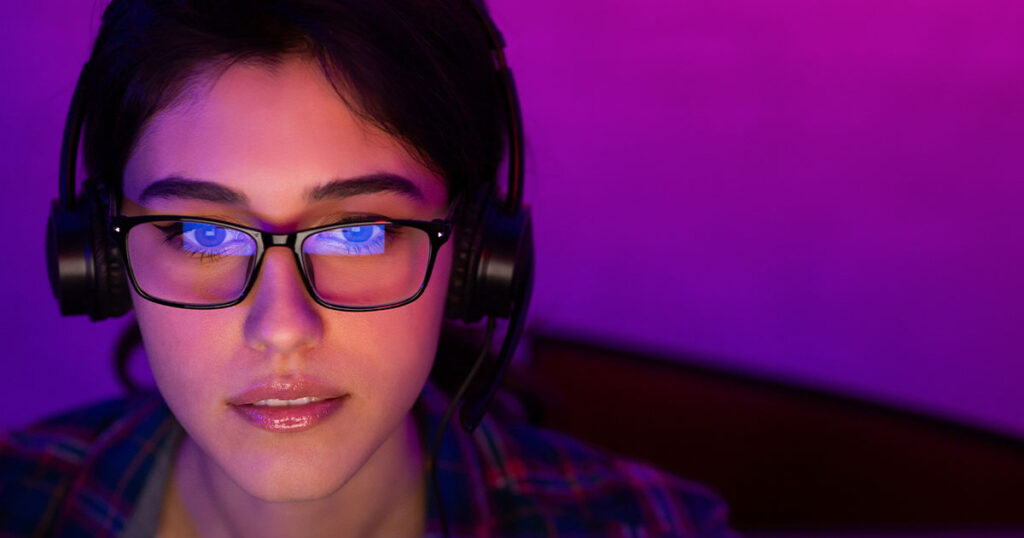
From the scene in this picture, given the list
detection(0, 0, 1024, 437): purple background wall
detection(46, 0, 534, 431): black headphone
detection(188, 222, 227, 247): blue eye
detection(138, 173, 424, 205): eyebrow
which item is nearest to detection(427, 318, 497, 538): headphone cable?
detection(46, 0, 534, 431): black headphone

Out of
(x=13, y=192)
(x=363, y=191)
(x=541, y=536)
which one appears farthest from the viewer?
(x=13, y=192)

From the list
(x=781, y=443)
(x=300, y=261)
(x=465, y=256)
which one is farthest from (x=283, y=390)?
(x=781, y=443)

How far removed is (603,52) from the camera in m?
1.81

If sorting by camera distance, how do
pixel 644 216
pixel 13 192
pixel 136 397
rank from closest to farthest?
1. pixel 136 397
2. pixel 13 192
3. pixel 644 216

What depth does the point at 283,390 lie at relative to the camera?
38.9 inches

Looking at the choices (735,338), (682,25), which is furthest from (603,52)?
(735,338)

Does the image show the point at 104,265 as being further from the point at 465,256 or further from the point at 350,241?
the point at 465,256

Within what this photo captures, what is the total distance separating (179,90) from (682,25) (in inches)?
42.9

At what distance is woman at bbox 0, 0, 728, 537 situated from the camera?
97cm

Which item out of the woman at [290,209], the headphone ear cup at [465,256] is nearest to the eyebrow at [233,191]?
the woman at [290,209]

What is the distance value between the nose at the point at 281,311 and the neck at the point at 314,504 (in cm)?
29

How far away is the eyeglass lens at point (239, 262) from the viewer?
1.00 m

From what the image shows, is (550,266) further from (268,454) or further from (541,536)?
(268,454)

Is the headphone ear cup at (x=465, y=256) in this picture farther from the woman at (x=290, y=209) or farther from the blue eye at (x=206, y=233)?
the blue eye at (x=206, y=233)
